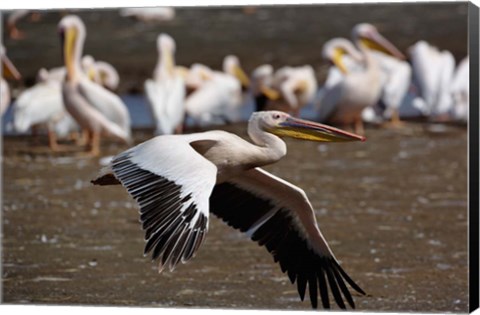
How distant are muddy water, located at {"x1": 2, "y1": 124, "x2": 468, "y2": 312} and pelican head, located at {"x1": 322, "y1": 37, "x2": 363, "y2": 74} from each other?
1.40 feet

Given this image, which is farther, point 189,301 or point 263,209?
point 189,301

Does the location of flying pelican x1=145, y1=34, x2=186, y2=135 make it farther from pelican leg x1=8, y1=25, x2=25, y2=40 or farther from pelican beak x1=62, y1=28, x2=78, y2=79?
pelican leg x1=8, y1=25, x2=25, y2=40

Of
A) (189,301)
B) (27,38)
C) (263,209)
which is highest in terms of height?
(27,38)

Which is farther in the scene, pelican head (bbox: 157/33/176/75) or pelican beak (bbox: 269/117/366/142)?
pelican head (bbox: 157/33/176/75)

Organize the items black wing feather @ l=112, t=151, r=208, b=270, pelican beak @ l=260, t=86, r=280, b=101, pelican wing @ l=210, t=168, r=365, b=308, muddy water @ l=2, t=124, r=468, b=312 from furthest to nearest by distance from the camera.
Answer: pelican beak @ l=260, t=86, r=280, b=101 < muddy water @ l=2, t=124, r=468, b=312 < pelican wing @ l=210, t=168, r=365, b=308 < black wing feather @ l=112, t=151, r=208, b=270

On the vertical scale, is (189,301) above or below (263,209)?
below

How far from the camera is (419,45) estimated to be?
7.08 m

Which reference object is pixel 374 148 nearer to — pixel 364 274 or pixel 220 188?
pixel 364 274

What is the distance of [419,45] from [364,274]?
137cm

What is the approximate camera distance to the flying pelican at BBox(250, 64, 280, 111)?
Result: 7770mm

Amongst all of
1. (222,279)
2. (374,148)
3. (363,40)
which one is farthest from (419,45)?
(222,279)

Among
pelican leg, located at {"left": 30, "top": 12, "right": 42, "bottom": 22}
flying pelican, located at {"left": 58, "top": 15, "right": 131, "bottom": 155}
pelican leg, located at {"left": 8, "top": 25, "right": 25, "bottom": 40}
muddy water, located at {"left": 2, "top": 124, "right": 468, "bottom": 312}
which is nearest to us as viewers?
muddy water, located at {"left": 2, "top": 124, "right": 468, "bottom": 312}

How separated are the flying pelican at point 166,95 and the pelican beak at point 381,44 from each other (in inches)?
42.5

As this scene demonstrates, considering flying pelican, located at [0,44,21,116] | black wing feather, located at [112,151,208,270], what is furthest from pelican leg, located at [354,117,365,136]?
black wing feather, located at [112,151,208,270]
